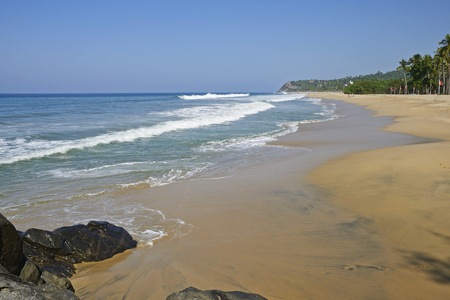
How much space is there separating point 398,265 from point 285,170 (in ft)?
20.3

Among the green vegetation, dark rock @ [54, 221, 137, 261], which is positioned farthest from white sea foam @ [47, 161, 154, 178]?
the green vegetation

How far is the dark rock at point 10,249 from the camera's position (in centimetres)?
374

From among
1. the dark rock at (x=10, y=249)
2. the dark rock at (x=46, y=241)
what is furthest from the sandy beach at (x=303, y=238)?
the dark rock at (x=10, y=249)

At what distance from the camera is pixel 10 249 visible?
12.6ft

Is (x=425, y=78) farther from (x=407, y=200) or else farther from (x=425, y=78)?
(x=407, y=200)

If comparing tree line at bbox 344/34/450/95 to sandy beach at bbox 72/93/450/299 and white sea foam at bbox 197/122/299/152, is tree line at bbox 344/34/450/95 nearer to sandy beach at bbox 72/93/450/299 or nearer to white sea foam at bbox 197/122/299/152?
Answer: white sea foam at bbox 197/122/299/152

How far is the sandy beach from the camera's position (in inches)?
175

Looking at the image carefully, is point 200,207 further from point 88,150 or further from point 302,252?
point 88,150

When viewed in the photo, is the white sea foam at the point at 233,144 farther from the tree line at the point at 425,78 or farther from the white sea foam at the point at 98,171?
the tree line at the point at 425,78

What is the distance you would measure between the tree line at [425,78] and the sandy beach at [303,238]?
201 feet

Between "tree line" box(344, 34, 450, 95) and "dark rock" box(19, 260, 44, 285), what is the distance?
6830 cm

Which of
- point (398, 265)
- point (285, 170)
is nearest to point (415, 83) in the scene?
point (285, 170)

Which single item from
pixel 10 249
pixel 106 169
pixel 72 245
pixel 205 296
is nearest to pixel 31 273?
pixel 10 249

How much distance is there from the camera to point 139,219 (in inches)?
280
